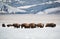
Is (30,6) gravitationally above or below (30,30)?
above

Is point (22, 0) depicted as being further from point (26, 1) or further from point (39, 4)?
point (39, 4)

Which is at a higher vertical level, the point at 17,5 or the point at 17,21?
the point at 17,5

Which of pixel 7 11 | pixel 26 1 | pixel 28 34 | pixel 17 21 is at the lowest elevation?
pixel 28 34

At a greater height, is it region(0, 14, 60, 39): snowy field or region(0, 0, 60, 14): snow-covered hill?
region(0, 0, 60, 14): snow-covered hill

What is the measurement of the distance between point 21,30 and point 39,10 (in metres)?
Answer: 0.40

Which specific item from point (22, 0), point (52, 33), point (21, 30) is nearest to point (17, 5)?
point (22, 0)

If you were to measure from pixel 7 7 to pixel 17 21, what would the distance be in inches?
10.3

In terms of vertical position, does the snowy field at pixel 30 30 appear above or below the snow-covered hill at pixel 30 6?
below

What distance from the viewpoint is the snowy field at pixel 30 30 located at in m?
2.08

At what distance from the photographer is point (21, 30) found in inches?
82.5

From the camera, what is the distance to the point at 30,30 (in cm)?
209

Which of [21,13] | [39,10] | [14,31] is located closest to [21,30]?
[14,31]

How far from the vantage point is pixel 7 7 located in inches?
84.7

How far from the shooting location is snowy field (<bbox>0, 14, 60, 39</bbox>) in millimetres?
2078
